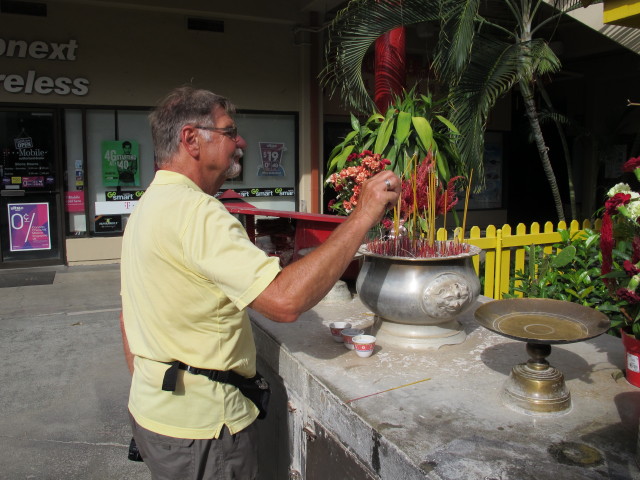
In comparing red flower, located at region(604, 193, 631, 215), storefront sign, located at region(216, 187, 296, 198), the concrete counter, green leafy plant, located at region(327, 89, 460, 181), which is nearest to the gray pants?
the concrete counter

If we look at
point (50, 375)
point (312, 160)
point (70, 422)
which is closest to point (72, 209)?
point (312, 160)

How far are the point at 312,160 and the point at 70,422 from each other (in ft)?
23.2

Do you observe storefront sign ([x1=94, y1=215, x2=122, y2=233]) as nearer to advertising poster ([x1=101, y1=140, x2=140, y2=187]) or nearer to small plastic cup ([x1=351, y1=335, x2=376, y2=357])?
advertising poster ([x1=101, y1=140, x2=140, y2=187])

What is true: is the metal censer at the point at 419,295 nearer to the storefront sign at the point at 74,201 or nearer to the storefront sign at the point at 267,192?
the storefront sign at the point at 74,201

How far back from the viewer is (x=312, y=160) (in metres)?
10.1

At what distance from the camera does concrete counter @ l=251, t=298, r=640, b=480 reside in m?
1.53

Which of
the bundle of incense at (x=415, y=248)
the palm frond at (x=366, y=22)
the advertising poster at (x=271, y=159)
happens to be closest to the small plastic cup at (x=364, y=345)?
the bundle of incense at (x=415, y=248)

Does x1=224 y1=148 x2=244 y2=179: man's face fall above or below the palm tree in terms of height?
below

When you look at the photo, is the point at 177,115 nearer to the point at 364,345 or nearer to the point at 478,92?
the point at 364,345

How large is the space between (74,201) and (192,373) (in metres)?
7.81

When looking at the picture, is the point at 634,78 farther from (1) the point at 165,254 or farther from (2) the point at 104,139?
(1) the point at 165,254

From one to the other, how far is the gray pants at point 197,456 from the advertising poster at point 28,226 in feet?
25.3

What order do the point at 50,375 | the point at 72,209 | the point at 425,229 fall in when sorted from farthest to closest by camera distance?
1. the point at 72,209
2. the point at 50,375
3. the point at 425,229

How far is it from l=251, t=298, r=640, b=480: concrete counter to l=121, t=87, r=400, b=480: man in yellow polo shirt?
0.32 meters
